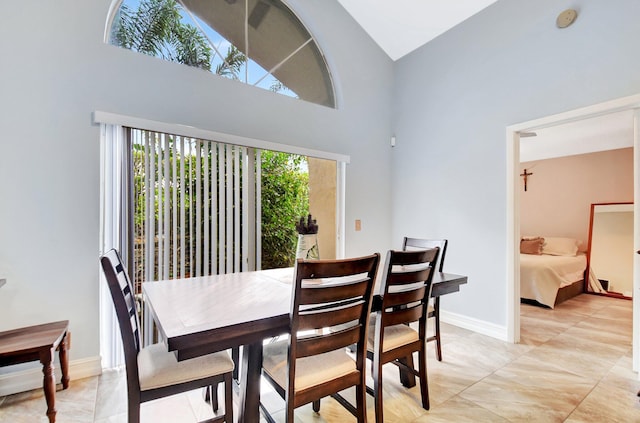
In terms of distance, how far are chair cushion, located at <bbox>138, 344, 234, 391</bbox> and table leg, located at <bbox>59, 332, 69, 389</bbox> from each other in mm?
973

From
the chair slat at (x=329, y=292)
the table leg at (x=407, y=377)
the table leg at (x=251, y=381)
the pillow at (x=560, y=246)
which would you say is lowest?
the table leg at (x=407, y=377)

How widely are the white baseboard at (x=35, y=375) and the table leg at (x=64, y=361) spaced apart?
93 millimetres

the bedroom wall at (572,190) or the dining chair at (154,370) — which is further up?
the bedroom wall at (572,190)

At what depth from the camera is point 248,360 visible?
1.44 meters

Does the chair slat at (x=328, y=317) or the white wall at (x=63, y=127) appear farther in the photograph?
the white wall at (x=63, y=127)

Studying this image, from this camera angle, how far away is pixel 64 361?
2098 millimetres

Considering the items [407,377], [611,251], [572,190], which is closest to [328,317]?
[407,377]

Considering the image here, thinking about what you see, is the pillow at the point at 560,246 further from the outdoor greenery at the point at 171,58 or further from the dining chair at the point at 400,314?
the outdoor greenery at the point at 171,58

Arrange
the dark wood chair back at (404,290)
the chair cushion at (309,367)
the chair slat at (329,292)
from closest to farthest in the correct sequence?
the chair slat at (329,292) < the chair cushion at (309,367) < the dark wood chair back at (404,290)

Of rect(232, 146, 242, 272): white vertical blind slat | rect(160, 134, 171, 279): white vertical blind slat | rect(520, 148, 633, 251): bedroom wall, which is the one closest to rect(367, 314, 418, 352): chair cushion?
rect(232, 146, 242, 272): white vertical blind slat

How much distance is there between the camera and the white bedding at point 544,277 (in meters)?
4.09

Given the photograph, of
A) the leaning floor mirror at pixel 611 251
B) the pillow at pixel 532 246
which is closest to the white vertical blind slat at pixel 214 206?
the pillow at pixel 532 246

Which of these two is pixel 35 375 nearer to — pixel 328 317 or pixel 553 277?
pixel 328 317

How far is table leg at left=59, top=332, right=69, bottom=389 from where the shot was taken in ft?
6.82
